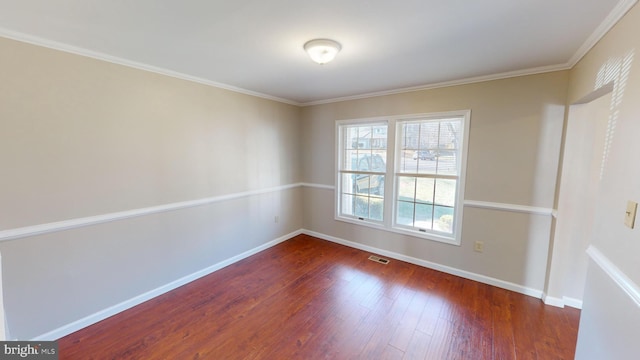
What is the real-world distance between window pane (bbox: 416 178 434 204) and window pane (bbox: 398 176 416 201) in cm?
7

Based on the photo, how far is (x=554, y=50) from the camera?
80.0 inches

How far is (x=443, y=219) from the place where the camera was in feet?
10.4

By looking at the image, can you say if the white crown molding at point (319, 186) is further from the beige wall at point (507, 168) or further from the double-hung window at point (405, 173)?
the beige wall at point (507, 168)

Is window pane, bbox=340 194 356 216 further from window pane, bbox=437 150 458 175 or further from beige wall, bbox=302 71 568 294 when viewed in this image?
window pane, bbox=437 150 458 175

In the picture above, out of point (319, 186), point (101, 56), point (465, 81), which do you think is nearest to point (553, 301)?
point (465, 81)

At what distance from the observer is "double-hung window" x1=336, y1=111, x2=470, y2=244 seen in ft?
10.0

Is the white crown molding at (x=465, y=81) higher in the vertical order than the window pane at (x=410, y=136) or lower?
higher

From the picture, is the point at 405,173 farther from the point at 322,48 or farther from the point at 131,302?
the point at 131,302

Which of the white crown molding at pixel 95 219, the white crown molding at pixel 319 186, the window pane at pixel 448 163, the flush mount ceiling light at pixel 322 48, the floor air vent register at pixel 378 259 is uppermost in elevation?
the flush mount ceiling light at pixel 322 48

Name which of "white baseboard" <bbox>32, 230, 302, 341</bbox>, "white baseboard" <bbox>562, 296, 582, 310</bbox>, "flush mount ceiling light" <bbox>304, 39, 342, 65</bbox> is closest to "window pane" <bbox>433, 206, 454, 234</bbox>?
"white baseboard" <bbox>562, 296, 582, 310</bbox>

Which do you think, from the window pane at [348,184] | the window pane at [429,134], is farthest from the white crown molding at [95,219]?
the window pane at [429,134]

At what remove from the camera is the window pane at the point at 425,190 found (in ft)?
10.6

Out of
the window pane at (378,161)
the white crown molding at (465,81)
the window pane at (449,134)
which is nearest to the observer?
the white crown molding at (465,81)

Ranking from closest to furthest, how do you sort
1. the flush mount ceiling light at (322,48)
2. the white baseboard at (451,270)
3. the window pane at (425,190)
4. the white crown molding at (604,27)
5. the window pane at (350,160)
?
the white crown molding at (604,27) → the flush mount ceiling light at (322,48) → the white baseboard at (451,270) → the window pane at (425,190) → the window pane at (350,160)
